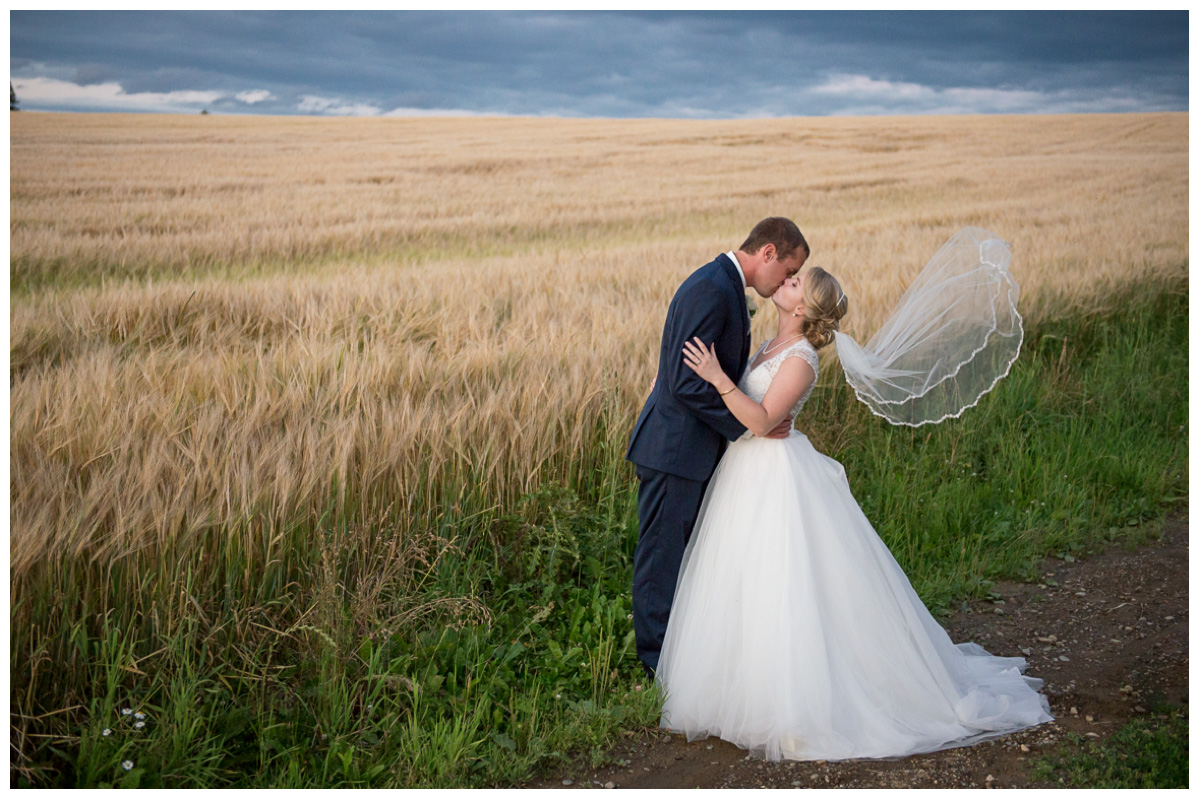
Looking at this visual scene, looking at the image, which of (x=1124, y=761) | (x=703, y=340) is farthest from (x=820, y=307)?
(x=1124, y=761)

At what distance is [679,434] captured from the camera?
2.53m

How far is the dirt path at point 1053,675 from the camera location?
2207mm

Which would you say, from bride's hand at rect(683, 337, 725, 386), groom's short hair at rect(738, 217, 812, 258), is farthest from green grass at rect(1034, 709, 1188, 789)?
groom's short hair at rect(738, 217, 812, 258)

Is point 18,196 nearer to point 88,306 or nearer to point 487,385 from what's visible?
point 88,306

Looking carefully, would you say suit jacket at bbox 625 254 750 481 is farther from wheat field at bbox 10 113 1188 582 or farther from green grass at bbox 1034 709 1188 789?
green grass at bbox 1034 709 1188 789

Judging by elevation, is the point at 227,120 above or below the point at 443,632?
above

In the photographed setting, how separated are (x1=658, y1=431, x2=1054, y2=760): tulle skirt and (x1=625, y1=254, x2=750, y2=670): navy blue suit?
8cm

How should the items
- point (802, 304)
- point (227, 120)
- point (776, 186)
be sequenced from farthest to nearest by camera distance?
1. point (227, 120)
2. point (776, 186)
3. point (802, 304)

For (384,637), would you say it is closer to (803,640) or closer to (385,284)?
(803,640)

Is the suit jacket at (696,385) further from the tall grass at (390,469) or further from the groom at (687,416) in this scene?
the tall grass at (390,469)

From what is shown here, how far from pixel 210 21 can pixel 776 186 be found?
32.0 feet

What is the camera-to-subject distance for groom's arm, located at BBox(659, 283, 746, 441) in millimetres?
2395

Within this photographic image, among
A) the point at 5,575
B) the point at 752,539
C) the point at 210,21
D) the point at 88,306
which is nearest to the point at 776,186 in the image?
the point at 210,21
